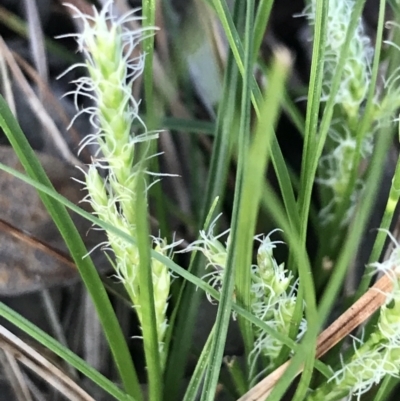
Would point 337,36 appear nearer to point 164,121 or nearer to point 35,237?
point 164,121

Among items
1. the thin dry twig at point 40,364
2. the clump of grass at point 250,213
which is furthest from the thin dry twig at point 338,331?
the thin dry twig at point 40,364

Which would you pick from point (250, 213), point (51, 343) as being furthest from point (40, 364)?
point (250, 213)

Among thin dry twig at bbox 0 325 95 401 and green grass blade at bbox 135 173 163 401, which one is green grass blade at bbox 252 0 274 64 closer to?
green grass blade at bbox 135 173 163 401

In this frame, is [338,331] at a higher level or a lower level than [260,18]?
lower

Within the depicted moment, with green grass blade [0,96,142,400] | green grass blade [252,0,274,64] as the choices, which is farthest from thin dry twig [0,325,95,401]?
green grass blade [252,0,274,64]

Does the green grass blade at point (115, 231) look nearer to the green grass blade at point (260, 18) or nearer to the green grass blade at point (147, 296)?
the green grass blade at point (147, 296)

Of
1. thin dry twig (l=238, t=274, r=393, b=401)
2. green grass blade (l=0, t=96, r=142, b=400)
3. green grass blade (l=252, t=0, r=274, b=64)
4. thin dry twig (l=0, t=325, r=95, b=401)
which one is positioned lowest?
thin dry twig (l=0, t=325, r=95, b=401)

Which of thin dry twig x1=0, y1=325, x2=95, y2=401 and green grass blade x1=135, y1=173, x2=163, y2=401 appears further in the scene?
thin dry twig x1=0, y1=325, x2=95, y2=401

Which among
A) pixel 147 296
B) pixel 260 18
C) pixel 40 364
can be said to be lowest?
pixel 40 364

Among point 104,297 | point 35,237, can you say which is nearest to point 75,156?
point 35,237

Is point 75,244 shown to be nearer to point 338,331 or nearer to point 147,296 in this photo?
point 147,296

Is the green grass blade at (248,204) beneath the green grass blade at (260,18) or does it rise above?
beneath

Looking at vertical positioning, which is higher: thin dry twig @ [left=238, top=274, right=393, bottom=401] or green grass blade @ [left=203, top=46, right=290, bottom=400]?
green grass blade @ [left=203, top=46, right=290, bottom=400]

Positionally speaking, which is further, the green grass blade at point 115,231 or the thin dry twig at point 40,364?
the thin dry twig at point 40,364
